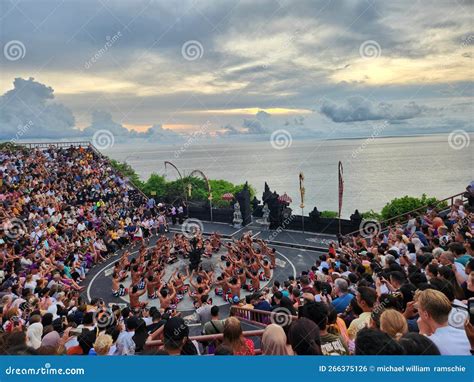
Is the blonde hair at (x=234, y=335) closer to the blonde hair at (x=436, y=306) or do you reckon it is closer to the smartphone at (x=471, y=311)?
the blonde hair at (x=436, y=306)

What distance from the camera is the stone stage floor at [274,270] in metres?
14.1

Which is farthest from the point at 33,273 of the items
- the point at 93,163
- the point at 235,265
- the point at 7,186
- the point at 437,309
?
the point at 93,163

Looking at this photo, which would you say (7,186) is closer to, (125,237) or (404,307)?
(125,237)

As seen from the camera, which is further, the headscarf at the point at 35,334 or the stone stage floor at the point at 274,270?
the stone stage floor at the point at 274,270

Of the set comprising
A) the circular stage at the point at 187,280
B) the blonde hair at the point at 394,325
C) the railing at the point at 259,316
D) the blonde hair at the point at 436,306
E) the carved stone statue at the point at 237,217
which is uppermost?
the carved stone statue at the point at 237,217

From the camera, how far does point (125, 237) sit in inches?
797

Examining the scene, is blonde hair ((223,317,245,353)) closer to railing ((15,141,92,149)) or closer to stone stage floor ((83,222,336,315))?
stone stage floor ((83,222,336,315))

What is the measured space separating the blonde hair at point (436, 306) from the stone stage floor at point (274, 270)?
9.53 metres

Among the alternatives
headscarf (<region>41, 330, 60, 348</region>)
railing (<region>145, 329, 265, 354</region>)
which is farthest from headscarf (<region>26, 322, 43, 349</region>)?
railing (<region>145, 329, 265, 354</region>)

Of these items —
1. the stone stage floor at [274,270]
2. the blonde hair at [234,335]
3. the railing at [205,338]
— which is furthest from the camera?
the stone stage floor at [274,270]

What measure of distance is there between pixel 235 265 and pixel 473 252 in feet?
31.1

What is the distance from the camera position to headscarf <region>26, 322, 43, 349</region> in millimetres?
6359

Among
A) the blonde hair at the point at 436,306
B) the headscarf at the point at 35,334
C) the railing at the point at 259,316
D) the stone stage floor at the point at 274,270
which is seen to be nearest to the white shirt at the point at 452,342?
the blonde hair at the point at 436,306

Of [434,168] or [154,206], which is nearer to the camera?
[154,206]
